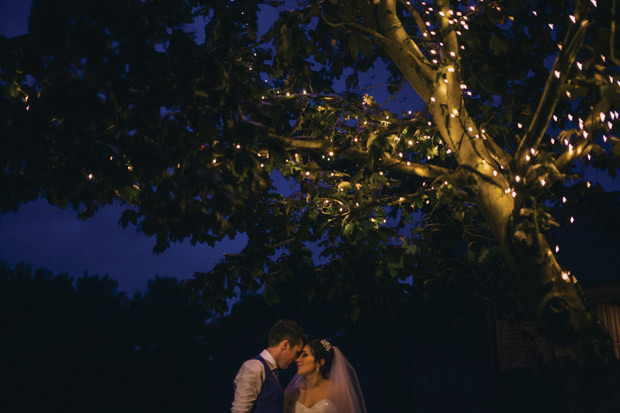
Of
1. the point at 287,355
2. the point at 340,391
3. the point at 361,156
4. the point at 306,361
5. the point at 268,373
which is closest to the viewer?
the point at 361,156

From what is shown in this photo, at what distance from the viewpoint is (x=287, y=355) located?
17.4 feet

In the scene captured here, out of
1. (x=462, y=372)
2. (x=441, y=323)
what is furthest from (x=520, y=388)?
(x=441, y=323)

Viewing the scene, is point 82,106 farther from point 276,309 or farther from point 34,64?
point 276,309

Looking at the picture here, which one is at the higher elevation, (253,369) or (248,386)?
(253,369)

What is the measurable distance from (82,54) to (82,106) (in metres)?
0.42

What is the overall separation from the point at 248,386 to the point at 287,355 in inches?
24.8

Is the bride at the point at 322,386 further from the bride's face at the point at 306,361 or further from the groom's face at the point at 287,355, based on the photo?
the groom's face at the point at 287,355

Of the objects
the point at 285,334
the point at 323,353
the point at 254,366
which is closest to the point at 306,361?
the point at 323,353

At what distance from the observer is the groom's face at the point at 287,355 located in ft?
17.2

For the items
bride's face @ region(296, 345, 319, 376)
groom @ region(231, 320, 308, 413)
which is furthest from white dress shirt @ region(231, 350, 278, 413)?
bride's face @ region(296, 345, 319, 376)

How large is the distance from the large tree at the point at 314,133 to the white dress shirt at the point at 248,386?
111cm

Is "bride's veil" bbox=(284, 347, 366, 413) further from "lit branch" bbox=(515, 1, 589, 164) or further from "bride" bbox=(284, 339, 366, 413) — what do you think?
"lit branch" bbox=(515, 1, 589, 164)

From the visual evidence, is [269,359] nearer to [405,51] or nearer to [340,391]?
[340,391]

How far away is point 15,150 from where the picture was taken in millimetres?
3547
